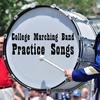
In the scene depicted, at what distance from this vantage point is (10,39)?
791 cm

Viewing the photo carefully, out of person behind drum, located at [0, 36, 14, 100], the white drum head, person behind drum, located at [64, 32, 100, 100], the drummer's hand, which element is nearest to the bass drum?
the white drum head

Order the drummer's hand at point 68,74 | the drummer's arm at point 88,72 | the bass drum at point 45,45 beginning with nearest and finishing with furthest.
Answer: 1. the drummer's arm at point 88,72
2. the drummer's hand at point 68,74
3. the bass drum at point 45,45

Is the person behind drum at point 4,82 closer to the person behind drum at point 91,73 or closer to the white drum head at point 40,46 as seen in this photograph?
the white drum head at point 40,46

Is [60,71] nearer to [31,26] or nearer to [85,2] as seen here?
[31,26]

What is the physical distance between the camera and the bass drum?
7.62 metres

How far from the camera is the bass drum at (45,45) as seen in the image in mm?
7617

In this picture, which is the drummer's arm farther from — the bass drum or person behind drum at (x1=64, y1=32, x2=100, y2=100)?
the bass drum

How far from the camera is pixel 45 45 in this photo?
7.73 m

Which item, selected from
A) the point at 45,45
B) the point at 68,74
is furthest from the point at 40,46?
the point at 68,74

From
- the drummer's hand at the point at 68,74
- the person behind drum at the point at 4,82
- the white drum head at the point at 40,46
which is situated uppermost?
the white drum head at the point at 40,46

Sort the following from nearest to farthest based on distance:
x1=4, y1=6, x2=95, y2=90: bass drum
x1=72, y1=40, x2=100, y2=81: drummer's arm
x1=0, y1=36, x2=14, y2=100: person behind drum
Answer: x1=72, y1=40, x2=100, y2=81: drummer's arm → x1=4, y1=6, x2=95, y2=90: bass drum → x1=0, y1=36, x2=14, y2=100: person behind drum

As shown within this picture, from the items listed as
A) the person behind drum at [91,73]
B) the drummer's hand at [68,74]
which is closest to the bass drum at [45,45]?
the drummer's hand at [68,74]

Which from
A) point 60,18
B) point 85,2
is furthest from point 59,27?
point 85,2

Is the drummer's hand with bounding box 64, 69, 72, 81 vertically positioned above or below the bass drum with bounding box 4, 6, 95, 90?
below
